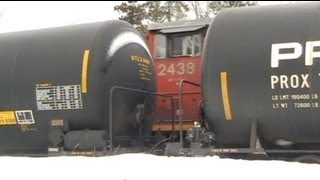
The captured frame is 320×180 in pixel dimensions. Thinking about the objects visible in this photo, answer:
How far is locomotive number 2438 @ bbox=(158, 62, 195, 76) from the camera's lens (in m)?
13.0

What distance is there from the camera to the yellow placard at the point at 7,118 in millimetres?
10977

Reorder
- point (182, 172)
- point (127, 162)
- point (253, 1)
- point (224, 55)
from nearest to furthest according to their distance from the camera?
point (182, 172) → point (127, 162) → point (224, 55) → point (253, 1)

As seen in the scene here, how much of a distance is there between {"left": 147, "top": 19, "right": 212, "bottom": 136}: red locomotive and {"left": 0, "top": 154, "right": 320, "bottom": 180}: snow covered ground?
12.4 ft

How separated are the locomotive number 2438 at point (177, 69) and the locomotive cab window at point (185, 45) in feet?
0.88

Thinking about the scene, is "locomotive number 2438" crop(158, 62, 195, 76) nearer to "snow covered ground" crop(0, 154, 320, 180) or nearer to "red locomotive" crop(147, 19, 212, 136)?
"red locomotive" crop(147, 19, 212, 136)

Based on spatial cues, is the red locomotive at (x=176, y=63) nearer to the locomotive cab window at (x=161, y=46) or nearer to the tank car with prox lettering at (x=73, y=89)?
the locomotive cab window at (x=161, y=46)

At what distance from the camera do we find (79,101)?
10.2 metres

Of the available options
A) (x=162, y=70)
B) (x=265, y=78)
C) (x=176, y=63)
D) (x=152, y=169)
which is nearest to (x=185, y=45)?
(x=176, y=63)

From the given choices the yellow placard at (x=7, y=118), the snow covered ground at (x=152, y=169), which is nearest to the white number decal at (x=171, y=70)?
the yellow placard at (x=7, y=118)

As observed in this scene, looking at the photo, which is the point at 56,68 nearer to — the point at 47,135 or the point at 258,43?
the point at 47,135

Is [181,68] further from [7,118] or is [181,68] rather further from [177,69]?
[7,118]

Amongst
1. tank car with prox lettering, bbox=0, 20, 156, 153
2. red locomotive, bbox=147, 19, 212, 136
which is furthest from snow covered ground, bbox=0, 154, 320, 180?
red locomotive, bbox=147, 19, 212, 136

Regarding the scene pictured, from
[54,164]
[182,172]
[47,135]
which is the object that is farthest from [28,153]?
[182,172]

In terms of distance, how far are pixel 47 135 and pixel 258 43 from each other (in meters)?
4.58
